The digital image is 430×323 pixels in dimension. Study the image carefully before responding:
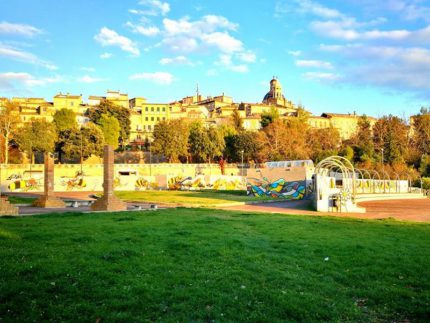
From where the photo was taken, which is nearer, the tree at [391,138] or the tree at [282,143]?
the tree at [282,143]

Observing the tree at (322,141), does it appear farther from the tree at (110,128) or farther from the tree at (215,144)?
the tree at (110,128)

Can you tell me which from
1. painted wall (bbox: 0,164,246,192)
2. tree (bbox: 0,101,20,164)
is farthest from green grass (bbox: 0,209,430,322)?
tree (bbox: 0,101,20,164)

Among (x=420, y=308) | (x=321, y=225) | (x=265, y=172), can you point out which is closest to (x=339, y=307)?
(x=420, y=308)

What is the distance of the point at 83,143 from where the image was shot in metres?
88.0

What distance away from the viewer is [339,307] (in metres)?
7.71

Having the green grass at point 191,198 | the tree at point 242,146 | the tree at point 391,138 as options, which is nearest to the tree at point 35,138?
the tree at point 242,146

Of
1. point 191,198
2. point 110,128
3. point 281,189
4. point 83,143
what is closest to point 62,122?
point 110,128

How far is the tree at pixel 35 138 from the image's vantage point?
8694cm

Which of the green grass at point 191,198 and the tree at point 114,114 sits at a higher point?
the tree at point 114,114

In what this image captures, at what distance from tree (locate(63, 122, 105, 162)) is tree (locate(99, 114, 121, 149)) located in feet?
33.7

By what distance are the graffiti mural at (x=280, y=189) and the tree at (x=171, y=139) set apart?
1680 inches

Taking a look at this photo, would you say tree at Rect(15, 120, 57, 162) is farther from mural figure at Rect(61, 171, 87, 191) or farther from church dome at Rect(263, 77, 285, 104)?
church dome at Rect(263, 77, 285, 104)

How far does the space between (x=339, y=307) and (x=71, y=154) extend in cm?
8829

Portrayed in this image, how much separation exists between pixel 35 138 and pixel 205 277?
286 feet
